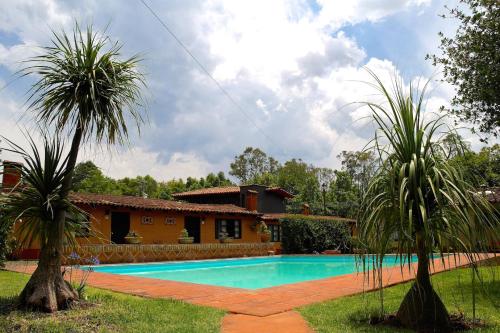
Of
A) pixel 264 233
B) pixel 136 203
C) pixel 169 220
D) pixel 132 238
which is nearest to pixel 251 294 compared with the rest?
pixel 132 238

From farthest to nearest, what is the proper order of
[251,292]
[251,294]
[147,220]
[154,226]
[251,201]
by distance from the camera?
1. [251,201]
2. [154,226]
3. [147,220]
4. [251,292]
5. [251,294]

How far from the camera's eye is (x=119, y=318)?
5.77 m

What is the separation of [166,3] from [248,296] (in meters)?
6.26

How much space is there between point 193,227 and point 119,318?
1992 centimetres

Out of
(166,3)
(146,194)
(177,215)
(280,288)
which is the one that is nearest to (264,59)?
(166,3)

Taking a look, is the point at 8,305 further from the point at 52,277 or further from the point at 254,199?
the point at 254,199

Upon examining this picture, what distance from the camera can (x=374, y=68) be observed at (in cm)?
532

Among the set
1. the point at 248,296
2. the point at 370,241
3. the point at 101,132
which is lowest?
the point at 248,296

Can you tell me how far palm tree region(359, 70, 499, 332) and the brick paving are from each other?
19.1 inches

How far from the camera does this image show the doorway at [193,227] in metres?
25.2

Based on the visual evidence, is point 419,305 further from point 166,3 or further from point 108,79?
point 166,3

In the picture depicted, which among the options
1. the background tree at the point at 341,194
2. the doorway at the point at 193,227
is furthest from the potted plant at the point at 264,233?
the background tree at the point at 341,194

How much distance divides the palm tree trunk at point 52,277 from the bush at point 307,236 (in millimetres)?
21045

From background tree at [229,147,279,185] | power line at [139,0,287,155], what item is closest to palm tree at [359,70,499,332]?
power line at [139,0,287,155]
